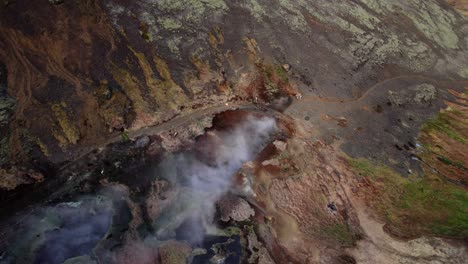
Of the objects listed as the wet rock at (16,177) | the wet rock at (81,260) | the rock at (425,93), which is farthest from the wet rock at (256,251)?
the rock at (425,93)

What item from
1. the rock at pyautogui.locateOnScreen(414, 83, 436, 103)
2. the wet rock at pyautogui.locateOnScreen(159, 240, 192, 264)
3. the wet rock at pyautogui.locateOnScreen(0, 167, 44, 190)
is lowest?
the wet rock at pyautogui.locateOnScreen(0, 167, 44, 190)

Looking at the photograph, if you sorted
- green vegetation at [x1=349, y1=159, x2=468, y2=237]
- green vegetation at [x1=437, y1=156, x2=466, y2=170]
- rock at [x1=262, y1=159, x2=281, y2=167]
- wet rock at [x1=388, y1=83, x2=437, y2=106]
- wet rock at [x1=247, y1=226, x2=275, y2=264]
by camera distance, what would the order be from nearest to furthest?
wet rock at [x1=247, y1=226, x2=275, y2=264]
green vegetation at [x1=349, y1=159, x2=468, y2=237]
green vegetation at [x1=437, y1=156, x2=466, y2=170]
rock at [x1=262, y1=159, x2=281, y2=167]
wet rock at [x1=388, y1=83, x2=437, y2=106]

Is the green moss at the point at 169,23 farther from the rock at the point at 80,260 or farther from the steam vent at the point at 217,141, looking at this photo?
the rock at the point at 80,260

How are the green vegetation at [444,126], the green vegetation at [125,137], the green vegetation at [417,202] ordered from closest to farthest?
the green vegetation at [417,202] < the green vegetation at [125,137] < the green vegetation at [444,126]

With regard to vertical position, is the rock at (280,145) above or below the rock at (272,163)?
above

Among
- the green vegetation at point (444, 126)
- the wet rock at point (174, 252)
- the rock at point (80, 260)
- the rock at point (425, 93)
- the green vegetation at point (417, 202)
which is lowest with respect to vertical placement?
the rock at point (80, 260)

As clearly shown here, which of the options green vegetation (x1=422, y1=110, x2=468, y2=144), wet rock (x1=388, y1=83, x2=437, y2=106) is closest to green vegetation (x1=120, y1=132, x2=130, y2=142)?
wet rock (x1=388, y1=83, x2=437, y2=106)

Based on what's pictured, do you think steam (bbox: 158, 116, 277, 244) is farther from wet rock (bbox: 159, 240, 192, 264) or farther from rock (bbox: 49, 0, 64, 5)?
rock (bbox: 49, 0, 64, 5)
